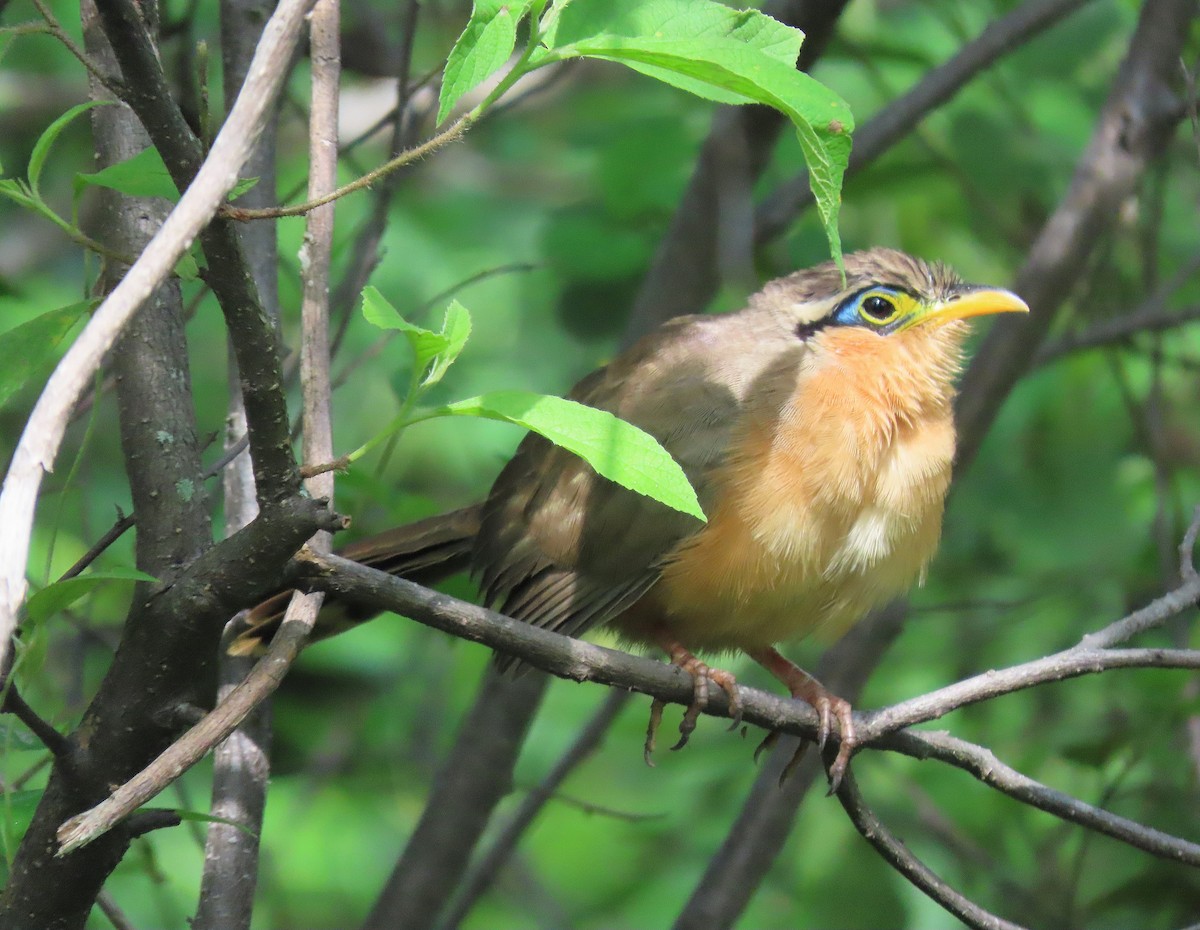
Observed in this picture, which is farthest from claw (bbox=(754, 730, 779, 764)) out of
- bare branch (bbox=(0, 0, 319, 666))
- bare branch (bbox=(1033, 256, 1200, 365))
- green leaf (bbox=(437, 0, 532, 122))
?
bare branch (bbox=(0, 0, 319, 666))

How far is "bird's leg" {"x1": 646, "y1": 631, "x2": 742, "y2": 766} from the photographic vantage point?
9.88ft

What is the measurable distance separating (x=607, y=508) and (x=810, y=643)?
1411 mm

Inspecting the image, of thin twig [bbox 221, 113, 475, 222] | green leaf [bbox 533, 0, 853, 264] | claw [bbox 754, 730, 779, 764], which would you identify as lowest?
claw [bbox 754, 730, 779, 764]

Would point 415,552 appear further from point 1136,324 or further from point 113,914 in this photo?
point 1136,324

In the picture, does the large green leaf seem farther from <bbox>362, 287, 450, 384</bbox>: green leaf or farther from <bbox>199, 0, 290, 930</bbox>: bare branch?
<bbox>199, 0, 290, 930</bbox>: bare branch

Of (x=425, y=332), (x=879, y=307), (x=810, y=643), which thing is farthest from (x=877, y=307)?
(x=425, y=332)

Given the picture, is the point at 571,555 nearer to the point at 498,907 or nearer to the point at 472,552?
the point at 472,552

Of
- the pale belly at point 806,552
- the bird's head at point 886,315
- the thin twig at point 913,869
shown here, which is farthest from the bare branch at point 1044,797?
the bird's head at point 886,315

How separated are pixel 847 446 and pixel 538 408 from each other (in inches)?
83.0

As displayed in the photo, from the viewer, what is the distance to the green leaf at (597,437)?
1.91m

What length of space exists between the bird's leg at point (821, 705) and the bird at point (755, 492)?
0.01m

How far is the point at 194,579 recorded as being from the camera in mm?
2176

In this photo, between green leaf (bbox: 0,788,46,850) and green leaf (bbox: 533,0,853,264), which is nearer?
green leaf (bbox: 533,0,853,264)

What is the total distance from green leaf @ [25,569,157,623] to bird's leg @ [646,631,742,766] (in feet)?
4.25
